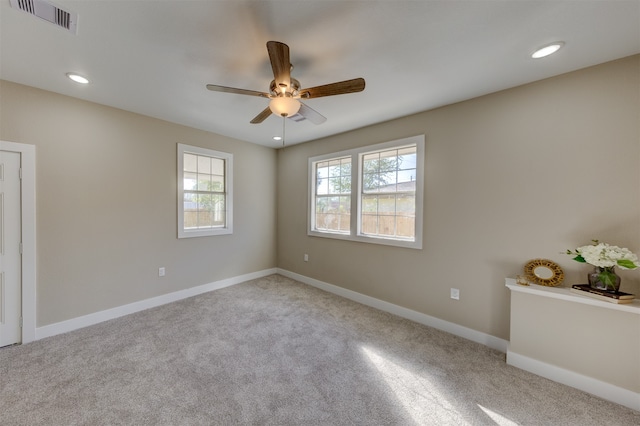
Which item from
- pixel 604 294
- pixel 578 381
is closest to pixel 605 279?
pixel 604 294

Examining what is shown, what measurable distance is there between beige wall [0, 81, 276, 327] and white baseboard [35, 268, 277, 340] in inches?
2.5

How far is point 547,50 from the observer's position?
1.79m

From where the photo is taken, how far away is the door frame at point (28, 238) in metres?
2.44

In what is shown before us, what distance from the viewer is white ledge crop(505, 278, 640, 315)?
1.75 metres

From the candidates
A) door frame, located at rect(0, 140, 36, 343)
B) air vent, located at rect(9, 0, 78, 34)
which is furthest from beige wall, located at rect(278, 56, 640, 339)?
door frame, located at rect(0, 140, 36, 343)

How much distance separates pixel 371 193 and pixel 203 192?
2716 millimetres

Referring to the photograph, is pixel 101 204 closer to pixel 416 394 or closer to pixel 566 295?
pixel 416 394

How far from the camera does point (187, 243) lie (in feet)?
12.2

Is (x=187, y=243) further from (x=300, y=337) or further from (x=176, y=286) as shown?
(x=300, y=337)

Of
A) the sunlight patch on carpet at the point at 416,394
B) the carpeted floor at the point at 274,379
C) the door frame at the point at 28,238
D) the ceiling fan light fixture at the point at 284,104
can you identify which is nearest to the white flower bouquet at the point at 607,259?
the carpeted floor at the point at 274,379

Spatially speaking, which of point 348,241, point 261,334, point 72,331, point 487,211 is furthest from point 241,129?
point 487,211

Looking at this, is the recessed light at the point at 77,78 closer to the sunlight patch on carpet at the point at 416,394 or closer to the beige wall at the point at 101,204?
the beige wall at the point at 101,204

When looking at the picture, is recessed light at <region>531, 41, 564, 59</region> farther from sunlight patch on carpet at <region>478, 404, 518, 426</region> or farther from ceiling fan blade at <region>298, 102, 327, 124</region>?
sunlight patch on carpet at <region>478, 404, 518, 426</region>

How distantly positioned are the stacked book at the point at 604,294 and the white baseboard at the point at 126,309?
173 inches
